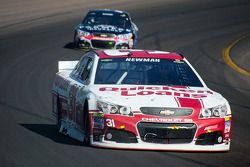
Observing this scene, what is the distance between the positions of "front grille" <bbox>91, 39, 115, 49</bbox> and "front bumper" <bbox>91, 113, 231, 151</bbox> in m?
17.2

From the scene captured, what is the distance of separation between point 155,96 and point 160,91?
25 centimetres

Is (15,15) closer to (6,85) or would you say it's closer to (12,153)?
(6,85)

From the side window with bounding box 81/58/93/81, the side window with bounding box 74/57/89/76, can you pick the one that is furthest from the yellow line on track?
the side window with bounding box 81/58/93/81

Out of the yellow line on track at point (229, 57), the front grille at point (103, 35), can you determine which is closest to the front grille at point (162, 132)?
the yellow line on track at point (229, 57)

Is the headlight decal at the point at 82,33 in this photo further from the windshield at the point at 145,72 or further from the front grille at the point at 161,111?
the front grille at the point at 161,111

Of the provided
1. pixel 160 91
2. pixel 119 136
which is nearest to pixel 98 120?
pixel 119 136

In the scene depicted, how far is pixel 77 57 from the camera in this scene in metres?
27.4

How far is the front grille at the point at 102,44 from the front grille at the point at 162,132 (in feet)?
56.8

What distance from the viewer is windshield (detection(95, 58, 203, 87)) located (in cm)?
1245

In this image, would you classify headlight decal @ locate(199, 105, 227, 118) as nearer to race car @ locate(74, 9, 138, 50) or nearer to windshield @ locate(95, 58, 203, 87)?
windshield @ locate(95, 58, 203, 87)

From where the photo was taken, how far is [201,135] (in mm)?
11375

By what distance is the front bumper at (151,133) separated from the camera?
36.9 feet

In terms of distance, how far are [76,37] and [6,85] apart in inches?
358

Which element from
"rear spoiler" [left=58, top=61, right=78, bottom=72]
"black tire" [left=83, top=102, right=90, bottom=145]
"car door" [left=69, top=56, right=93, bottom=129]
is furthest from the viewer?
"rear spoiler" [left=58, top=61, right=78, bottom=72]
